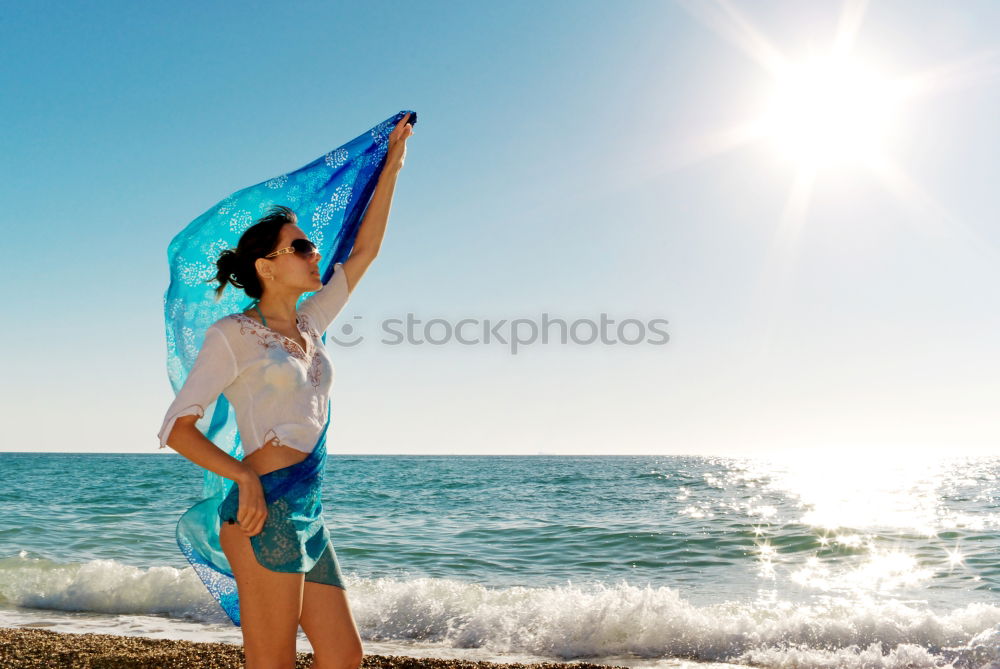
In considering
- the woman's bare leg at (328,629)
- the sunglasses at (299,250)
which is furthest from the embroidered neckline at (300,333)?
the woman's bare leg at (328,629)

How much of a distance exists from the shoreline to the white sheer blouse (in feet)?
13.2

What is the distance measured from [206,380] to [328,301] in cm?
68

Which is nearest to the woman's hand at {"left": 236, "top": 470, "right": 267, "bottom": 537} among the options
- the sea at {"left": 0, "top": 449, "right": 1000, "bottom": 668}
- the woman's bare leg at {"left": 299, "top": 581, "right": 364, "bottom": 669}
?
the woman's bare leg at {"left": 299, "top": 581, "right": 364, "bottom": 669}

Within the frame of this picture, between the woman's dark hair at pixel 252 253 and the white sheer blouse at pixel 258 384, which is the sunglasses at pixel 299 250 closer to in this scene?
the woman's dark hair at pixel 252 253

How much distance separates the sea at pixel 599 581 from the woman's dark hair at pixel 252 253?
5.32 metres

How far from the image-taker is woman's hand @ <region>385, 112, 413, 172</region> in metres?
3.34

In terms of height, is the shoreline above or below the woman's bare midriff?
Answer: below

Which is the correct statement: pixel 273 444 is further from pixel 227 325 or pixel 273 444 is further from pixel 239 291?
pixel 239 291

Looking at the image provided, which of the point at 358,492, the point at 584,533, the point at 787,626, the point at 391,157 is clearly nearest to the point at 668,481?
the point at 358,492

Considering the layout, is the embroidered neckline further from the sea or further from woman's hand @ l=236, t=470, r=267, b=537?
the sea

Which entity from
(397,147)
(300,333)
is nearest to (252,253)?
(300,333)

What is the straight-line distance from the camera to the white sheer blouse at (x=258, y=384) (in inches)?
87.7

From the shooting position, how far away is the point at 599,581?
10.8 metres

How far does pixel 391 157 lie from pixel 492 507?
18.7m
